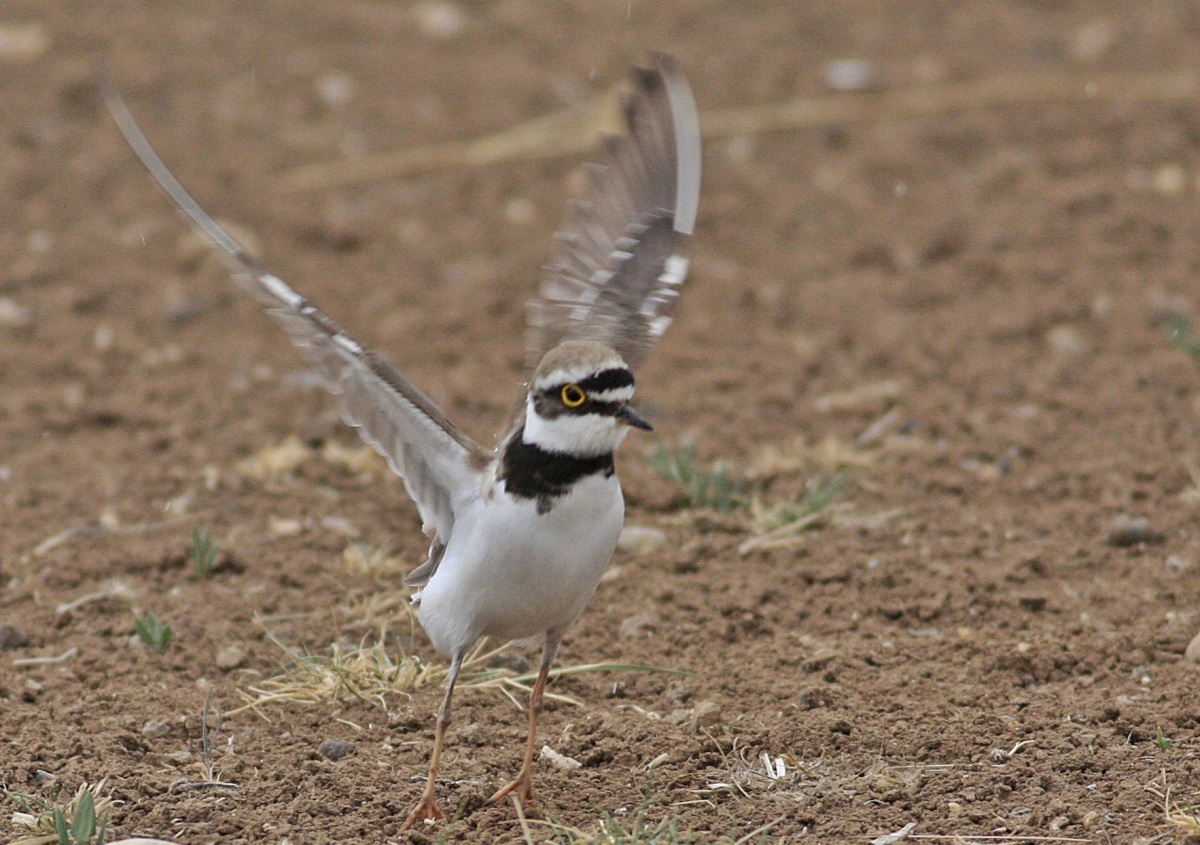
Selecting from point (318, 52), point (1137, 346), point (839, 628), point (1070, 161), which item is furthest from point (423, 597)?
point (318, 52)

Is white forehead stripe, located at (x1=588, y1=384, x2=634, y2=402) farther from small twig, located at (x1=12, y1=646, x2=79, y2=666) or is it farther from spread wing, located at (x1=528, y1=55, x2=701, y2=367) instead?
small twig, located at (x1=12, y1=646, x2=79, y2=666)

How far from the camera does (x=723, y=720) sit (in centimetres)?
511

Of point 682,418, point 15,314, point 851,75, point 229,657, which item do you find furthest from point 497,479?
point 851,75

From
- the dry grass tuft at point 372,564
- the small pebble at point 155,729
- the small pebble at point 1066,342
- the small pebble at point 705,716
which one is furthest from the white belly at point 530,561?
the small pebble at point 1066,342

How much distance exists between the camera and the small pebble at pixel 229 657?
18.2ft

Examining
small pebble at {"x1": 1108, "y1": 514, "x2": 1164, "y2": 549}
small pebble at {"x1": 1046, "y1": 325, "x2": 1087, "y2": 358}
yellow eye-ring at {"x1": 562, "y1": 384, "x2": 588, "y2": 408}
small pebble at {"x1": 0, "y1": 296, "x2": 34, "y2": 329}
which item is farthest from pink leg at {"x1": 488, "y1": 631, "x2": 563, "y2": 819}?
small pebble at {"x1": 0, "y1": 296, "x2": 34, "y2": 329}

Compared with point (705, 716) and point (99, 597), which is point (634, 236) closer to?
point (705, 716)

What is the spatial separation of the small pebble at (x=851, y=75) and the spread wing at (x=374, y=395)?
6415 mm

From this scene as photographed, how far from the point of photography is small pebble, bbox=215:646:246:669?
5.55m

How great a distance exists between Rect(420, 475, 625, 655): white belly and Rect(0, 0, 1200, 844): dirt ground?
508 millimetres

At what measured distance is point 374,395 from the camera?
4.81 meters

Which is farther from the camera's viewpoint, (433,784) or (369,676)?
(369,676)

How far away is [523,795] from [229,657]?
1.41 meters

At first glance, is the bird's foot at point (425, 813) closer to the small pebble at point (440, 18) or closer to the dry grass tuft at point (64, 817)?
the dry grass tuft at point (64, 817)
